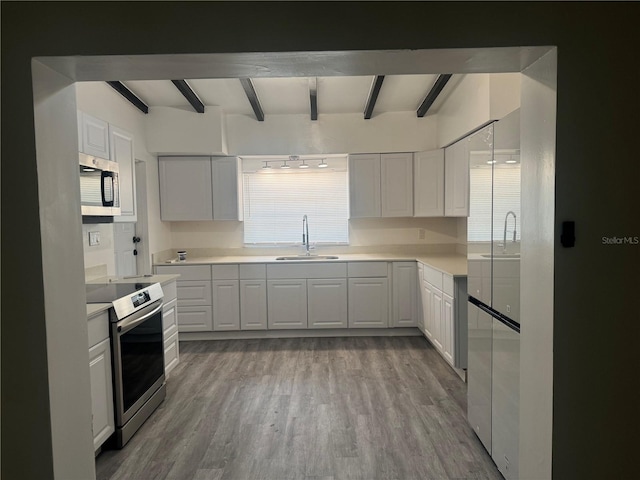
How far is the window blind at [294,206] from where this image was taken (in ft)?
16.3

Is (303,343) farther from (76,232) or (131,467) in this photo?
(76,232)

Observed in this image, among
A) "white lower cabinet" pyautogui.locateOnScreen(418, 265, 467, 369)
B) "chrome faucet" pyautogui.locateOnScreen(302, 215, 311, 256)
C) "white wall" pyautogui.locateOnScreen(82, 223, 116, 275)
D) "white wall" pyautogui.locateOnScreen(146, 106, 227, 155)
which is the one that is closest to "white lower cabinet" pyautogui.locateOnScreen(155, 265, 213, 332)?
"white wall" pyautogui.locateOnScreen(82, 223, 116, 275)

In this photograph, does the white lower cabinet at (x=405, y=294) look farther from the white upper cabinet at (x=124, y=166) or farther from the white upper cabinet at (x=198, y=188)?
the white upper cabinet at (x=124, y=166)

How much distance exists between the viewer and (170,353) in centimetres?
321

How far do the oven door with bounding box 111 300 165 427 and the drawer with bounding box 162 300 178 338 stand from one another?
0.22 m

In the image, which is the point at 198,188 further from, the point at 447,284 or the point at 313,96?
the point at 447,284

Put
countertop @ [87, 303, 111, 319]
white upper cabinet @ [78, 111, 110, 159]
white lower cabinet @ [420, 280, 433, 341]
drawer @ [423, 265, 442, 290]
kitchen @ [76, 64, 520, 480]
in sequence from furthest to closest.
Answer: kitchen @ [76, 64, 520, 480]
white lower cabinet @ [420, 280, 433, 341]
drawer @ [423, 265, 442, 290]
white upper cabinet @ [78, 111, 110, 159]
countertop @ [87, 303, 111, 319]

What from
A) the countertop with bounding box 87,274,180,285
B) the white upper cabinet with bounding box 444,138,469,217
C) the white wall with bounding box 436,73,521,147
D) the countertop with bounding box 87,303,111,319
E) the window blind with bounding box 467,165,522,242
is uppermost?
the white wall with bounding box 436,73,521,147

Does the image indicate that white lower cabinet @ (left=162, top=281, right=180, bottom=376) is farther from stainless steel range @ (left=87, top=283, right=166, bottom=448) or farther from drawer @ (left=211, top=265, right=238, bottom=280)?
drawer @ (left=211, top=265, right=238, bottom=280)

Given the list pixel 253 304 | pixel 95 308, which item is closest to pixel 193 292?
pixel 253 304

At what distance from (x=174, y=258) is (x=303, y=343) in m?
1.96

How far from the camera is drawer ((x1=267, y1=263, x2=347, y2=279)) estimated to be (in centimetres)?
433

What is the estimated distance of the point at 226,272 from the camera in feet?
14.1

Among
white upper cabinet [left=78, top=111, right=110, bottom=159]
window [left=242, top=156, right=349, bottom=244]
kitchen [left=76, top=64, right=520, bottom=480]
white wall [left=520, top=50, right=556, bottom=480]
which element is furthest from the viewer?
window [left=242, top=156, right=349, bottom=244]
